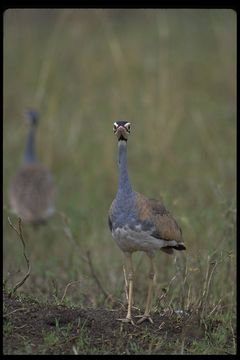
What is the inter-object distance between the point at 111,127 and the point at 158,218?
21.2 ft

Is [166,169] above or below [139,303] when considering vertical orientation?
above

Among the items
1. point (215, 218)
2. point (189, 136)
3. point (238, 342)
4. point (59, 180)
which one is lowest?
point (238, 342)

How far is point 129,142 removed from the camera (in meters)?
11.3

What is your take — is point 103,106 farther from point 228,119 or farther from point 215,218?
point 215,218

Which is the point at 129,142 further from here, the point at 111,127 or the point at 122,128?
the point at 122,128

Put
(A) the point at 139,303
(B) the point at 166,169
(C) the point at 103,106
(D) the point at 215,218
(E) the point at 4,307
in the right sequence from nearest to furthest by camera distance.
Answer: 1. (E) the point at 4,307
2. (A) the point at 139,303
3. (D) the point at 215,218
4. (B) the point at 166,169
5. (C) the point at 103,106

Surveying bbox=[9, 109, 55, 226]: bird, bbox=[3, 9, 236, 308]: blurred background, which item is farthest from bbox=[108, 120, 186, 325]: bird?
bbox=[9, 109, 55, 226]: bird

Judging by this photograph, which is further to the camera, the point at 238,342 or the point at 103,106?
the point at 103,106

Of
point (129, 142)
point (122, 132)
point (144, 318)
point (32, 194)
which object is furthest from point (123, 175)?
point (129, 142)

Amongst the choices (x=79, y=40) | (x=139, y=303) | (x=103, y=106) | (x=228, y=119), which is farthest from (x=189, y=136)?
(x=139, y=303)

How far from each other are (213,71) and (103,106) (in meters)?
2.12

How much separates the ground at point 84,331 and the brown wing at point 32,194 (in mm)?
4075

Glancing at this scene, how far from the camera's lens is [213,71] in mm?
13422

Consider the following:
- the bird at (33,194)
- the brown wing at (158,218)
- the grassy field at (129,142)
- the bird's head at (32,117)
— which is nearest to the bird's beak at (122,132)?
the brown wing at (158,218)
